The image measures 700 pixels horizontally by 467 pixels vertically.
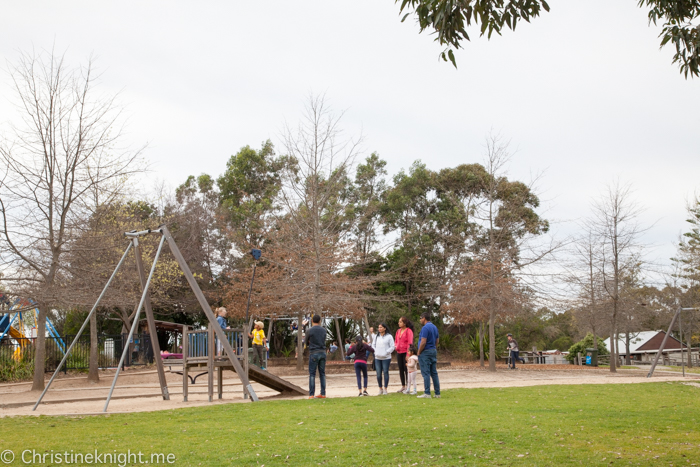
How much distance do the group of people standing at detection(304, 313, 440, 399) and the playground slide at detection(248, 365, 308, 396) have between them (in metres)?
0.71

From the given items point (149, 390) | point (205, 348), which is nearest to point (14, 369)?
point (149, 390)

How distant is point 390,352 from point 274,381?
9.05 feet

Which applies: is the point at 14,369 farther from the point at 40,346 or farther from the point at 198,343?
the point at 198,343

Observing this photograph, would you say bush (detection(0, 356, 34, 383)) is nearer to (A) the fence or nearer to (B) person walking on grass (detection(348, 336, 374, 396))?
(A) the fence

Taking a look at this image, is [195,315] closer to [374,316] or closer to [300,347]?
[374,316]

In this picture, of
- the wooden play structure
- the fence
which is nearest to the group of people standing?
the wooden play structure

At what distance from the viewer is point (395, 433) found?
309 inches

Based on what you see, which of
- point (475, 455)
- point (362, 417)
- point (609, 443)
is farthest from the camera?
point (362, 417)

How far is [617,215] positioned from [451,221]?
12.8 metres

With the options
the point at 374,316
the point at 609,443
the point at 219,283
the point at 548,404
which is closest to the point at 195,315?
the point at 219,283

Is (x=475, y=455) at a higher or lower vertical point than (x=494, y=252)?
lower

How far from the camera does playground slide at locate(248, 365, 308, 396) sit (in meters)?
13.8

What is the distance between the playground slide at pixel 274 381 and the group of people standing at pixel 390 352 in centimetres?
71

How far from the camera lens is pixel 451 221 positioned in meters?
37.2
